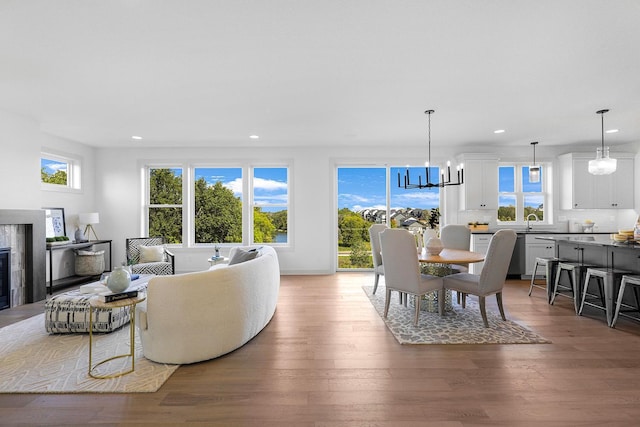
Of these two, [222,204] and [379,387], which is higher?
[222,204]

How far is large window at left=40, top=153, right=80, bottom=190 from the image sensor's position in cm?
531

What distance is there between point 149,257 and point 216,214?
164 cm

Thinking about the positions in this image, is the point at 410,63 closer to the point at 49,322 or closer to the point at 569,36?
the point at 569,36

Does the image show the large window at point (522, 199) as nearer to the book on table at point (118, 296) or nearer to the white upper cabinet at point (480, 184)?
the white upper cabinet at point (480, 184)

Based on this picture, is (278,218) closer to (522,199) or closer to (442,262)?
(442,262)

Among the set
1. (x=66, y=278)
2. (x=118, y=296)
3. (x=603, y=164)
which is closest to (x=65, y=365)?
(x=118, y=296)

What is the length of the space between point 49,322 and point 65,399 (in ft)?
4.68

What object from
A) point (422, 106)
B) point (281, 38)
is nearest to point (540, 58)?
point (422, 106)

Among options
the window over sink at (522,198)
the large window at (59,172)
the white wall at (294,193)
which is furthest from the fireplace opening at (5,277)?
the window over sink at (522,198)

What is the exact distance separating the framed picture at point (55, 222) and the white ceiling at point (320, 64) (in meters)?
1.38

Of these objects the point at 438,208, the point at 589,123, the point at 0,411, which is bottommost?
the point at 0,411

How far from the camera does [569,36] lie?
243 cm

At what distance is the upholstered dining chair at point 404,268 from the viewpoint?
10.8ft

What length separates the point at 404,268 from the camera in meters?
3.38
